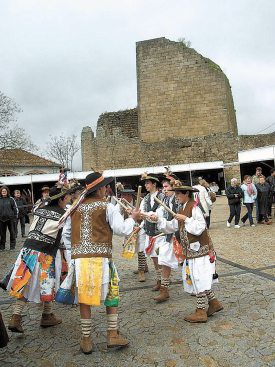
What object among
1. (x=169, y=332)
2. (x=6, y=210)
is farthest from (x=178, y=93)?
(x=169, y=332)

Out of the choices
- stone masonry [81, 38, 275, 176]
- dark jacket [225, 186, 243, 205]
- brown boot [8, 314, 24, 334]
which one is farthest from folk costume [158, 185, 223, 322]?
stone masonry [81, 38, 275, 176]

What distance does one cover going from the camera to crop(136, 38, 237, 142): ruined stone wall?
Result: 26781 mm

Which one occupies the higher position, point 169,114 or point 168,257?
point 169,114

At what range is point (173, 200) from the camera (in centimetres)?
552

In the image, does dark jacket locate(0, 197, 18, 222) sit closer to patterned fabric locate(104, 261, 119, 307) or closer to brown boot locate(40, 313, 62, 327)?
brown boot locate(40, 313, 62, 327)

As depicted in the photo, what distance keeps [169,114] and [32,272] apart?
2463 cm

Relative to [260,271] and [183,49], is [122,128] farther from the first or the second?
[260,271]

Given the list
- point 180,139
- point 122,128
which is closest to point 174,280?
point 180,139

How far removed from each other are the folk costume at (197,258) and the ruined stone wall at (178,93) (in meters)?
23.2

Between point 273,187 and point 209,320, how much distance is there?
9.04 meters

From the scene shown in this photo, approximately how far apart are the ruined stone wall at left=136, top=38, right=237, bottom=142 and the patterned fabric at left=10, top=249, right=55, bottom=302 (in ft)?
78.5

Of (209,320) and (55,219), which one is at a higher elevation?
(55,219)

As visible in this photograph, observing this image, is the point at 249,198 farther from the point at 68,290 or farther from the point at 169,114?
the point at 169,114

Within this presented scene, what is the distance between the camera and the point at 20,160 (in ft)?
132
